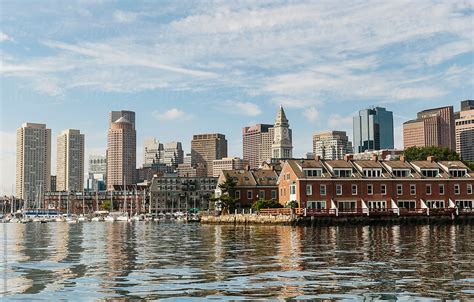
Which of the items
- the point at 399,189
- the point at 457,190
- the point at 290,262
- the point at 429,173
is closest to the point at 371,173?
the point at 399,189

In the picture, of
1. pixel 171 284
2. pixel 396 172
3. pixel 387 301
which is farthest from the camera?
pixel 396 172

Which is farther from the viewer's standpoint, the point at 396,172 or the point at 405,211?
the point at 396,172

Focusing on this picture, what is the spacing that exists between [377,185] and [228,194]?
26984mm

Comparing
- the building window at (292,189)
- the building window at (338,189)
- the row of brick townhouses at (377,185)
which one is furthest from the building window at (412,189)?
the building window at (292,189)

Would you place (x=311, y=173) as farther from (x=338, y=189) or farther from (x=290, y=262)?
(x=290, y=262)

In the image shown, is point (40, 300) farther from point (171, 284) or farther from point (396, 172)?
point (396, 172)

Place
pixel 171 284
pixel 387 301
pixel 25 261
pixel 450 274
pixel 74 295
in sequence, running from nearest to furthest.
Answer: pixel 387 301 < pixel 74 295 < pixel 171 284 < pixel 450 274 < pixel 25 261

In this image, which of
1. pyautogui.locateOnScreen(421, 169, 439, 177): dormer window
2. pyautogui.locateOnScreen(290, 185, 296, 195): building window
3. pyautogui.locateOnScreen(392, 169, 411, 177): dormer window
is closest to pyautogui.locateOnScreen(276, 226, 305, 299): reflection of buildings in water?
pyautogui.locateOnScreen(290, 185, 296, 195): building window

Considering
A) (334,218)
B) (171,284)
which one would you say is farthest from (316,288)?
(334,218)

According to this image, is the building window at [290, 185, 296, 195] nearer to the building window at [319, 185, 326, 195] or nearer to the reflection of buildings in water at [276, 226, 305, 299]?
the building window at [319, 185, 326, 195]

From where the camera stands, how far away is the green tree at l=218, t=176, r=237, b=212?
4230 inches

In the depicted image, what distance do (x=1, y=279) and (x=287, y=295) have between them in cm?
1292

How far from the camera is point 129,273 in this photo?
95.7ft

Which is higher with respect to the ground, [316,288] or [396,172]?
[396,172]
